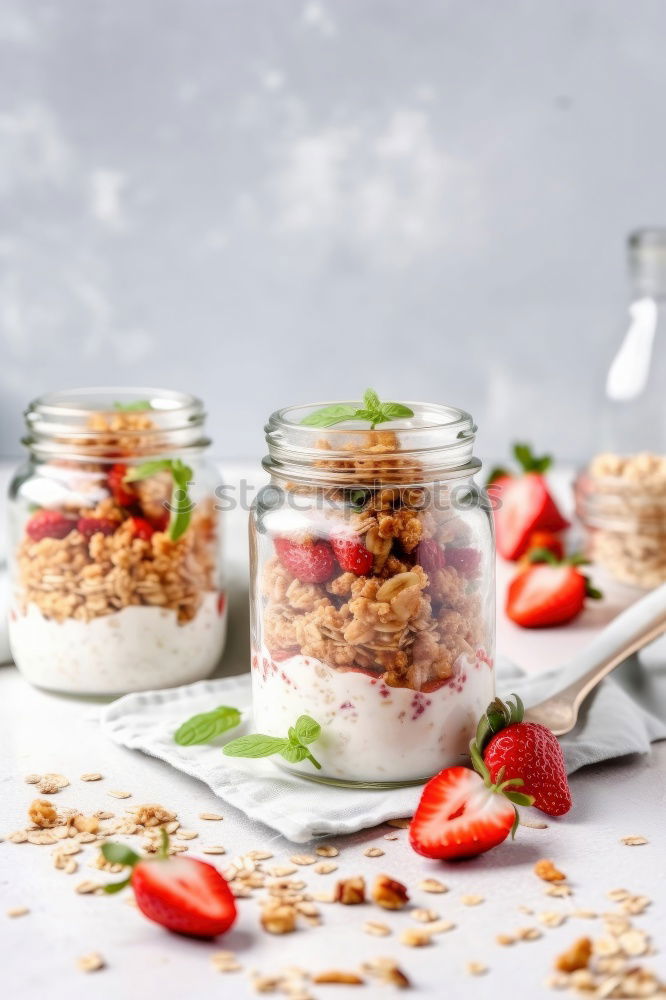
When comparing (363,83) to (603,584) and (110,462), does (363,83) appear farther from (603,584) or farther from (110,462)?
(110,462)

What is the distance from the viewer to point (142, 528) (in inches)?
53.9

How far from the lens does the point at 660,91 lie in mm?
2670

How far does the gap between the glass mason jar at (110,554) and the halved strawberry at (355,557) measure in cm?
Answer: 33

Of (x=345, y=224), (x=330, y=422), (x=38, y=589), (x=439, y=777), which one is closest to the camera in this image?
(x=439, y=777)

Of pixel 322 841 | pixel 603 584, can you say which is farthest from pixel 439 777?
pixel 603 584

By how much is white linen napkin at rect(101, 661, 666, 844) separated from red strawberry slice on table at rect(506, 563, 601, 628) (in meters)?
0.23

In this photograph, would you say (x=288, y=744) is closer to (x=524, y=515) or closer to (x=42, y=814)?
(x=42, y=814)

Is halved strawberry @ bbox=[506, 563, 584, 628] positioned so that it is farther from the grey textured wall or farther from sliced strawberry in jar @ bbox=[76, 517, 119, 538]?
the grey textured wall

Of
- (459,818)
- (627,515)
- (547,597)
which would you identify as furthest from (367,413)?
(627,515)

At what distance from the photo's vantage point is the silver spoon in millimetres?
1258

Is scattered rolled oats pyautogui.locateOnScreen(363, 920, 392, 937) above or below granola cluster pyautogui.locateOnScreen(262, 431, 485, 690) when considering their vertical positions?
below

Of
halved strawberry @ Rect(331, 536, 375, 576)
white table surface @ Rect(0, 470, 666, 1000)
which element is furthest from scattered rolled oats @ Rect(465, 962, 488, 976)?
halved strawberry @ Rect(331, 536, 375, 576)

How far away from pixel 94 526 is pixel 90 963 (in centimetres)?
59

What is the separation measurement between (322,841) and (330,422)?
0.40m
